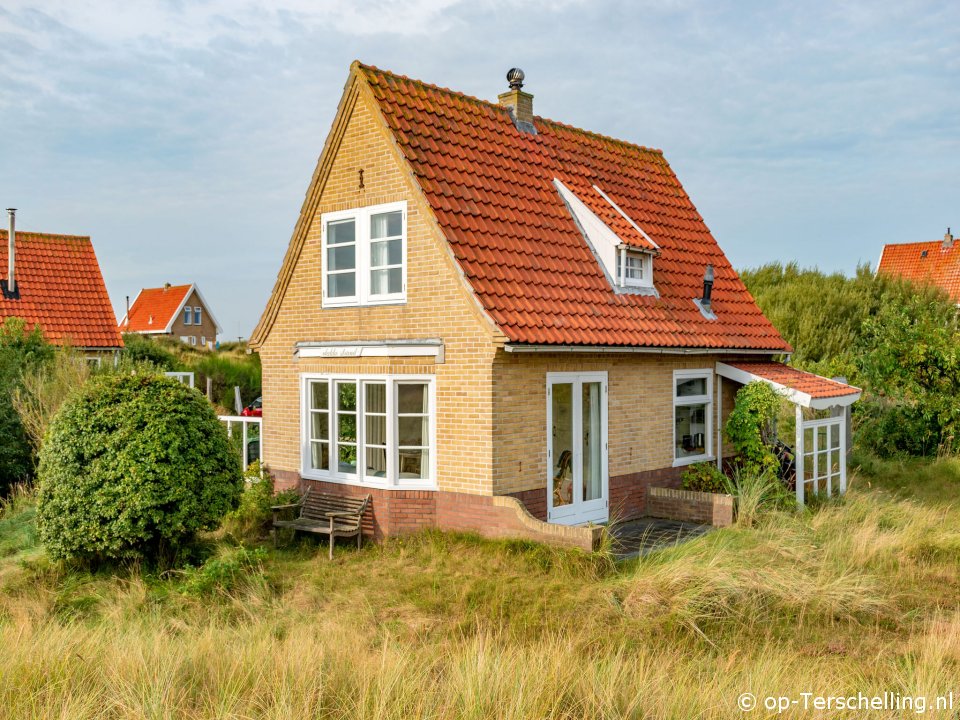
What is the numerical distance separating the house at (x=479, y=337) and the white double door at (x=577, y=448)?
34 millimetres

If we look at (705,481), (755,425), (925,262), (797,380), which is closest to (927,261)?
(925,262)

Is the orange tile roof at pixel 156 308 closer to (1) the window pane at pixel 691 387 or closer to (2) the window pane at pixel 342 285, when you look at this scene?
(2) the window pane at pixel 342 285

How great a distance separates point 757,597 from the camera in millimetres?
10383

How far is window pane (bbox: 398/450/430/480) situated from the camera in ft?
45.8

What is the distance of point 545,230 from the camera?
1534 cm

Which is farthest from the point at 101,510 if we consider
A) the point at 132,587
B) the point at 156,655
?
the point at 156,655

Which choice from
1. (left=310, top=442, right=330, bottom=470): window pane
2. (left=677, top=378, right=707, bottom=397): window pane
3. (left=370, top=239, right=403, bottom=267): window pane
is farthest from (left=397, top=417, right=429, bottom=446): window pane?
(left=677, top=378, right=707, bottom=397): window pane

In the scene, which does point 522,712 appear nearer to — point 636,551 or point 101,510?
point 636,551

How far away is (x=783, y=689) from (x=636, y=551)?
5665 millimetres

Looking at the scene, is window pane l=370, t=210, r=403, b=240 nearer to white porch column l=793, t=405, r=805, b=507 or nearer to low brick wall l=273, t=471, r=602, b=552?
low brick wall l=273, t=471, r=602, b=552

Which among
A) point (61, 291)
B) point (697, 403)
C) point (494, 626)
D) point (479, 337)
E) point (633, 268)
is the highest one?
point (61, 291)

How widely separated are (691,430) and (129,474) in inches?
419

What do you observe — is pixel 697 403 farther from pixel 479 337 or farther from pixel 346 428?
pixel 346 428

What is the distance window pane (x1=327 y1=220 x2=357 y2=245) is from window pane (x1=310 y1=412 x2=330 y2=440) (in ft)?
10.2
